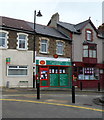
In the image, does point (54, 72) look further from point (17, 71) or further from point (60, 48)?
point (17, 71)

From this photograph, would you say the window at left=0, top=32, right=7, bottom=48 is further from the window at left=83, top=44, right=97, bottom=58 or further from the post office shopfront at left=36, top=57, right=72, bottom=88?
the window at left=83, top=44, right=97, bottom=58

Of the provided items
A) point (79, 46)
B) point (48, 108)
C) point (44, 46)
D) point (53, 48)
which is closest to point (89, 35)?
point (79, 46)

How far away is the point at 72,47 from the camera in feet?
78.2

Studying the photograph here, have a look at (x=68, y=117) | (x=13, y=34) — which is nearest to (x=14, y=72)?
(x=13, y=34)

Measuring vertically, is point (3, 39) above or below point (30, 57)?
above

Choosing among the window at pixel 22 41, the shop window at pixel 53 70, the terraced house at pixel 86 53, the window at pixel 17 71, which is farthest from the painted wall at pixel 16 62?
the terraced house at pixel 86 53

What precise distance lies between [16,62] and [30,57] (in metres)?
1.80

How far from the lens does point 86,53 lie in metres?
24.9

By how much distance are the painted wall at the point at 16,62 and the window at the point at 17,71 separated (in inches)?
15.1

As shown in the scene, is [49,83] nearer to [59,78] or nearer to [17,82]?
[59,78]

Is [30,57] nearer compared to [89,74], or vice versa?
[30,57]

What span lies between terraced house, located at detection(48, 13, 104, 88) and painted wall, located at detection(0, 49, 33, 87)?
648 centimetres

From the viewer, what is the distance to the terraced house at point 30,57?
18859 mm

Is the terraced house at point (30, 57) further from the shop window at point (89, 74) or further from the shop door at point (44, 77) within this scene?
the shop window at point (89, 74)
